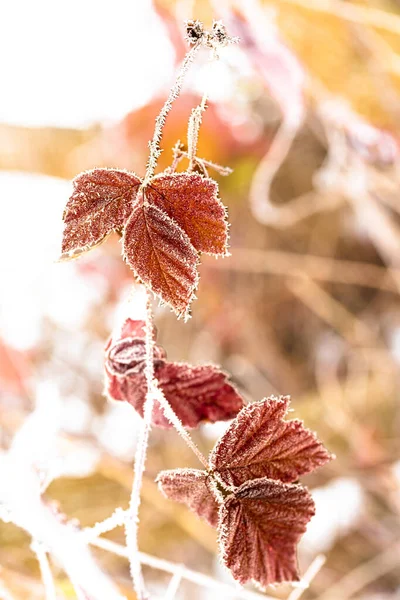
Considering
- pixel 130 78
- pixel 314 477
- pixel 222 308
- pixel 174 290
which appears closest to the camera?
pixel 174 290

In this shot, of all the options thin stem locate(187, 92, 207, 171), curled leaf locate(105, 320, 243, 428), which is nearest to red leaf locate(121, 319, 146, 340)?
curled leaf locate(105, 320, 243, 428)

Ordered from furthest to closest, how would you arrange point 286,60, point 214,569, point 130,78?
point 214,569, point 130,78, point 286,60

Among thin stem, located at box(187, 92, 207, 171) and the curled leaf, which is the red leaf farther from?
thin stem, located at box(187, 92, 207, 171)

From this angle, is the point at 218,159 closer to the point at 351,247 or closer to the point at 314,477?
the point at 351,247

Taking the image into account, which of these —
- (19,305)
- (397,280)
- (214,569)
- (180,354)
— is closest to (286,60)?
(397,280)

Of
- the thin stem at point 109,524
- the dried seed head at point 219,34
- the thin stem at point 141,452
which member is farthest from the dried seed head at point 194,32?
the thin stem at point 109,524

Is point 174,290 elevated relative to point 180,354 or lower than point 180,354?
lower
